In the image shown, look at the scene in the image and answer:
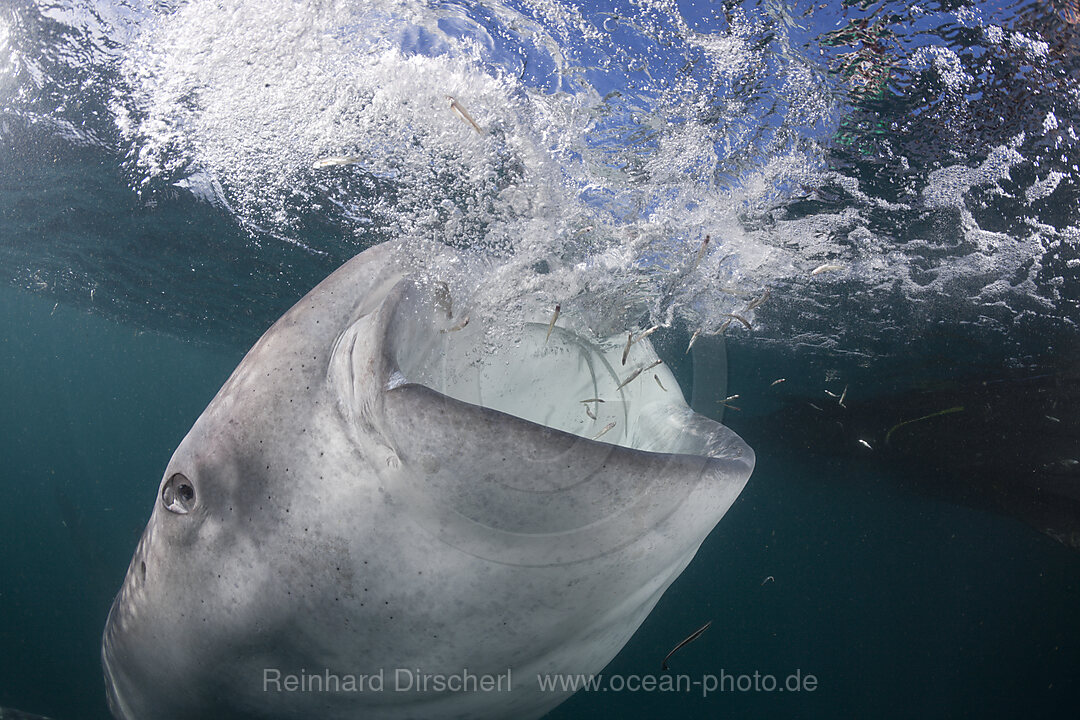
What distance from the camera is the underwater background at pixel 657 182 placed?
409cm

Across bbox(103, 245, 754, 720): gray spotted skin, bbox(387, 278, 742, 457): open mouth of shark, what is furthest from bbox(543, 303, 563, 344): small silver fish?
bbox(103, 245, 754, 720): gray spotted skin

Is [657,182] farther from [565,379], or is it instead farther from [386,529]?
[386,529]

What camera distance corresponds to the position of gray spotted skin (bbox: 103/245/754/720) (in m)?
1.15

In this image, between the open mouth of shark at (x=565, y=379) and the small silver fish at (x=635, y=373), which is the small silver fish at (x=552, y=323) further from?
the small silver fish at (x=635, y=373)

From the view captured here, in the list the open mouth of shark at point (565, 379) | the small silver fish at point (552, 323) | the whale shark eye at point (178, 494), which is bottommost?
the whale shark eye at point (178, 494)

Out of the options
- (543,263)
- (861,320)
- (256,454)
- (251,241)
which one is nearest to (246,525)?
(256,454)

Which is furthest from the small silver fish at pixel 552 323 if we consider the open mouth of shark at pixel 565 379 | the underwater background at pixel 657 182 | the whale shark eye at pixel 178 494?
the whale shark eye at pixel 178 494

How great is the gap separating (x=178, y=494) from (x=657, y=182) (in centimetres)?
496

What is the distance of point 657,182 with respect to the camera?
214 inches

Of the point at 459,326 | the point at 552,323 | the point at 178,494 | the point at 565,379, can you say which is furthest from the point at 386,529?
the point at 565,379

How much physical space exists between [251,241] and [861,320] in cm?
1287

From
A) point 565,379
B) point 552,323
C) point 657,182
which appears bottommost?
point 565,379

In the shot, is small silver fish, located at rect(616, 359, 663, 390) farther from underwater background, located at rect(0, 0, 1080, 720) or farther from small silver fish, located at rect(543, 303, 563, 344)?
small silver fish, located at rect(543, 303, 563, 344)

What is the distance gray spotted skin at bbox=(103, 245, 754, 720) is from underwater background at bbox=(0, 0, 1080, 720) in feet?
1.65
